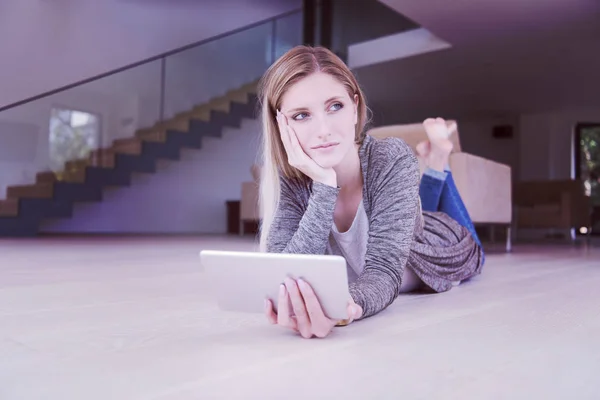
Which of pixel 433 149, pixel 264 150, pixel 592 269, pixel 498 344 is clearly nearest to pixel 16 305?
pixel 264 150

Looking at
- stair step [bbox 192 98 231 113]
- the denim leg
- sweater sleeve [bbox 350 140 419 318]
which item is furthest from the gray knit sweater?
stair step [bbox 192 98 231 113]

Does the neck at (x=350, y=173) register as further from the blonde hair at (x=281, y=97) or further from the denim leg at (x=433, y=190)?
the denim leg at (x=433, y=190)

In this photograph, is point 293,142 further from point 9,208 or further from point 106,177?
point 106,177

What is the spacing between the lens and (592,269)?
2.63 meters

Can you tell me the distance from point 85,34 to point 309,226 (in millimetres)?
6643

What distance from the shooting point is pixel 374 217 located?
3.87ft

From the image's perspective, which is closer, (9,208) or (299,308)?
(299,308)

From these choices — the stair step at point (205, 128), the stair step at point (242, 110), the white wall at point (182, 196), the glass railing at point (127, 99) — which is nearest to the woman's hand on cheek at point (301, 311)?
the glass railing at point (127, 99)

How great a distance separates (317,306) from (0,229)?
554 centimetres

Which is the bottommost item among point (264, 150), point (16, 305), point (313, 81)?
point (16, 305)

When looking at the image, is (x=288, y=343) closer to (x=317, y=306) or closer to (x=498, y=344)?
(x=317, y=306)

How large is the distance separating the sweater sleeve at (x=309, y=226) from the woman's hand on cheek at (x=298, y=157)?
23 mm

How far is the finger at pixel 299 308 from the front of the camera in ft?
2.80

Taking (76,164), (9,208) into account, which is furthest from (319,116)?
(76,164)
